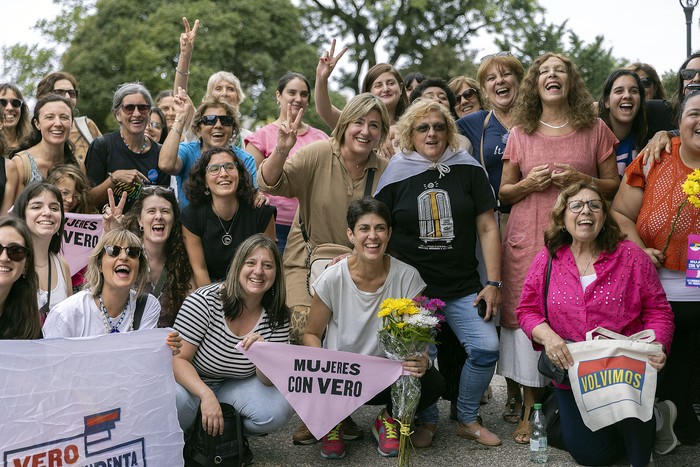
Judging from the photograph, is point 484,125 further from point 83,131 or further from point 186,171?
point 83,131

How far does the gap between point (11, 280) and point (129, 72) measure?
2438 centimetres

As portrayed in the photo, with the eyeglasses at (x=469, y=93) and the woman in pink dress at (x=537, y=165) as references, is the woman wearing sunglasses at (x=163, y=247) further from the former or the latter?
the eyeglasses at (x=469, y=93)

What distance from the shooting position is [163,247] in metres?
6.20

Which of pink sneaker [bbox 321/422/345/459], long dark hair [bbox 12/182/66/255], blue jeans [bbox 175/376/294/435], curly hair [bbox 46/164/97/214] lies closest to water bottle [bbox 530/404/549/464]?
pink sneaker [bbox 321/422/345/459]

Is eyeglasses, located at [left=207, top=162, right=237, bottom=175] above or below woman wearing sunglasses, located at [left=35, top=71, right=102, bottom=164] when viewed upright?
below

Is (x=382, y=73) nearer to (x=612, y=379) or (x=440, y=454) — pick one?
(x=440, y=454)

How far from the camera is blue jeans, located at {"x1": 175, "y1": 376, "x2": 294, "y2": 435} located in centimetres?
541

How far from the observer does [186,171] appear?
6.95m

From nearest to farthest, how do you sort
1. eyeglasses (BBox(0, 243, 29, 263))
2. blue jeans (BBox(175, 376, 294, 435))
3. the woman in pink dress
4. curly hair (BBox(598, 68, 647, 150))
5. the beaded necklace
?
eyeglasses (BBox(0, 243, 29, 263)), the beaded necklace, blue jeans (BBox(175, 376, 294, 435)), the woman in pink dress, curly hair (BBox(598, 68, 647, 150))

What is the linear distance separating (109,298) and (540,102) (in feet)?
11.4

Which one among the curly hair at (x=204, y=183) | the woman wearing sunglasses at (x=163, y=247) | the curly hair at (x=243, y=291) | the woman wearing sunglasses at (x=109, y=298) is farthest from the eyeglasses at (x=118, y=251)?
the curly hair at (x=204, y=183)

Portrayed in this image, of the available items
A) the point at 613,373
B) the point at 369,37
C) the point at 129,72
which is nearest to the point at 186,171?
the point at 613,373

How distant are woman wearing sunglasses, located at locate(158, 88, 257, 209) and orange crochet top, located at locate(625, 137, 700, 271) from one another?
10.2ft

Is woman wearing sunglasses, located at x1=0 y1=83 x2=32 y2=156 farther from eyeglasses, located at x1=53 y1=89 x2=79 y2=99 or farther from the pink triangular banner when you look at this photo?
the pink triangular banner
